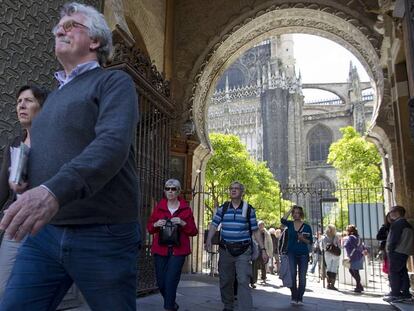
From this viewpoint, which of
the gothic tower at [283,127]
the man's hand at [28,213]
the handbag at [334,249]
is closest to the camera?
the man's hand at [28,213]

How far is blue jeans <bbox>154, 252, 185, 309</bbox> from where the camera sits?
14.9ft

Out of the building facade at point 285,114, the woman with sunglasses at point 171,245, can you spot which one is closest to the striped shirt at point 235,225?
the woman with sunglasses at point 171,245

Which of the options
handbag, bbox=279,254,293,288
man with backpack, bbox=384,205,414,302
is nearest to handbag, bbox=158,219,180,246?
handbag, bbox=279,254,293,288

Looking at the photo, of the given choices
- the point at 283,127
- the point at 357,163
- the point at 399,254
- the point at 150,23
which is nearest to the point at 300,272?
the point at 399,254

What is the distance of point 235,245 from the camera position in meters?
5.08

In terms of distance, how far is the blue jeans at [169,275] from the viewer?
14.9 feet

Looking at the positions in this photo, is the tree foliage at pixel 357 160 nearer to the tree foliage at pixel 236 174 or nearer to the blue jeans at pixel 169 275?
the tree foliage at pixel 236 174

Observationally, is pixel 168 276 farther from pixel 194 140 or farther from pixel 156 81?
pixel 194 140

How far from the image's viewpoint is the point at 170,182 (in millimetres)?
4961

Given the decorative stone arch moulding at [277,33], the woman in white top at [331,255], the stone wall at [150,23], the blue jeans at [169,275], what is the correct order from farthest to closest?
the decorative stone arch moulding at [277,33], the woman in white top at [331,255], the stone wall at [150,23], the blue jeans at [169,275]

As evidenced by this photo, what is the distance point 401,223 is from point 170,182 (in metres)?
4.14

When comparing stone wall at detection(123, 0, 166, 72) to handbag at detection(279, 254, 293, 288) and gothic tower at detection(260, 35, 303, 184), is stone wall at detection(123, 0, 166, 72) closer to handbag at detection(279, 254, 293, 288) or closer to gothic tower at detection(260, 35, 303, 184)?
handbag at detection(279, 254, 293, 288)

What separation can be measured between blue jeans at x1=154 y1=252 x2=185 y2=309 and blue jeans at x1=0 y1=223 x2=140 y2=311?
297 cm

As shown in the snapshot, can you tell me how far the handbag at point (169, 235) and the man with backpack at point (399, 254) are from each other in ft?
13.2
